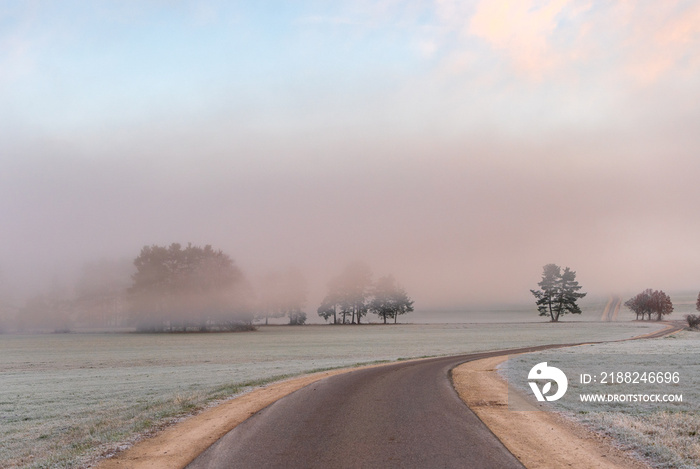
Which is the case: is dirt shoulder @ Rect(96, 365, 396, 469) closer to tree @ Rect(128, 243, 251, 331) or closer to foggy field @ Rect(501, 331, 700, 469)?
foggy field @ Rect(501, 331, 700, 469)

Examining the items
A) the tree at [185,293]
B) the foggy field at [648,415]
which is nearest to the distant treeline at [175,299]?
the tree at [185,293]

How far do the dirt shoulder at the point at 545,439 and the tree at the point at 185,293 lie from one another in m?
93.7

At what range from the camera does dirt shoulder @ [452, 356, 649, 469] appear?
8.45 metres

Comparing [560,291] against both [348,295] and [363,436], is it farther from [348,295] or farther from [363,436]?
[363,436]

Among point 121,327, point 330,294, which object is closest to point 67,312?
point 121,327

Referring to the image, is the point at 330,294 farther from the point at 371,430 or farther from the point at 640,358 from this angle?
the point at 371,430

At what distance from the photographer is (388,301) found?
449 ft

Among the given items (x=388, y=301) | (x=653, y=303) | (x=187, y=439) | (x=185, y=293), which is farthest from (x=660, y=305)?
(x=187, y=439)

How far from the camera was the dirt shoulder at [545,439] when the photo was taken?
845 cm

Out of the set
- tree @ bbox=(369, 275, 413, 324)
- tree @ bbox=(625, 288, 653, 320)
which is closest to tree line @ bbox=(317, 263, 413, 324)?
tree @ bbox=(369, 275, 413, 324)

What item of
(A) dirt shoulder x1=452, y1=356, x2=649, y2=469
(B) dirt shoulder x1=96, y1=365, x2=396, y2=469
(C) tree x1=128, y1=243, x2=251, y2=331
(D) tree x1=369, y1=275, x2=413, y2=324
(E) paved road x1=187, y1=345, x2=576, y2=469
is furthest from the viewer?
(D) tree x1=369, y1=275, x2=413, y2=324

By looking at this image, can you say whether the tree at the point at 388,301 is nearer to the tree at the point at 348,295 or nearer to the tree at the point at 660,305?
the tree at the point at 348,295

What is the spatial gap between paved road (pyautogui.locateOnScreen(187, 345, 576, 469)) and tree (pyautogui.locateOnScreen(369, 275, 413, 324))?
12022cm

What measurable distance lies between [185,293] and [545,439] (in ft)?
339
